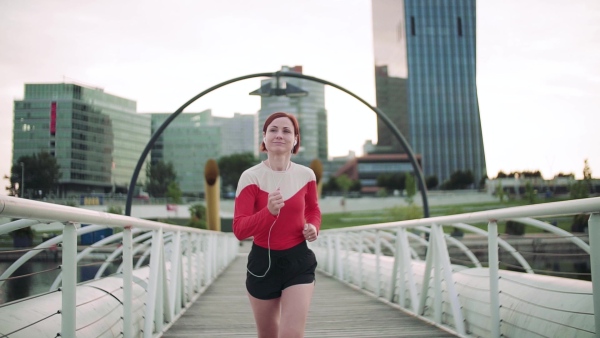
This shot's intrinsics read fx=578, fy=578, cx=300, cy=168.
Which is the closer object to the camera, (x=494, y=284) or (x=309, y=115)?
(x=494, y=284)

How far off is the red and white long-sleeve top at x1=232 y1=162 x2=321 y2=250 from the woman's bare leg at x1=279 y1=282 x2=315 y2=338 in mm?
236

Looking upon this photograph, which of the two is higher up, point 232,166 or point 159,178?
point 232,166

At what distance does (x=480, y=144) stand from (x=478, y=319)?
391ft

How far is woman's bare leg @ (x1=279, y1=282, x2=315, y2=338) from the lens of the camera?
2887mm

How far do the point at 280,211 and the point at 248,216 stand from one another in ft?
0.56

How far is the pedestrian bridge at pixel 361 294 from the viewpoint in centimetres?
287

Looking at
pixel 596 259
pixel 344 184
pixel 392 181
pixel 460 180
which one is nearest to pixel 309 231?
pixel 596 259

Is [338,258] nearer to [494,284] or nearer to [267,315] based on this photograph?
[494,284]

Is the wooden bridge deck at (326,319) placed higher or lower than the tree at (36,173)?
lower

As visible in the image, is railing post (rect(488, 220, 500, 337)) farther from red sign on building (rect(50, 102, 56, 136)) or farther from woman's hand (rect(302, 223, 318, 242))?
red sign on building (rect(50, 102, 56, 136))

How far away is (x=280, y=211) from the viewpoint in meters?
3.05

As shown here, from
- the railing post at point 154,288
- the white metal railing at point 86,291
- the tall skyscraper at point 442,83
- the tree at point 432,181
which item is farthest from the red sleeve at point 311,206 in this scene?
the tall skyscraper at point 442,83

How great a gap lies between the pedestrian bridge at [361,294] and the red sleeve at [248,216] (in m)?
0.81

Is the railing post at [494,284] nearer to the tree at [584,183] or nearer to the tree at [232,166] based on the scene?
the tree at [584,183]
